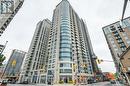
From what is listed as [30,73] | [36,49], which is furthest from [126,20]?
[30,73]

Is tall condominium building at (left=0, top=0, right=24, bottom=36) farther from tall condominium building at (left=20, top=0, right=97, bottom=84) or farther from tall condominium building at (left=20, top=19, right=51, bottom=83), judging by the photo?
tall condominium building at (left=20, top=19, right=51, bottom=83)

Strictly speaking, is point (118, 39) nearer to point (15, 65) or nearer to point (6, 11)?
point (6, 11)

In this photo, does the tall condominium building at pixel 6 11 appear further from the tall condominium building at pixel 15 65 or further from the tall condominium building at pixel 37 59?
the tall condominium building at pixel 15 65

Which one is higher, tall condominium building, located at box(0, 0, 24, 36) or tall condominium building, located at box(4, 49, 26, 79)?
tall condominium building, located at box(4, 49, 26, 79)

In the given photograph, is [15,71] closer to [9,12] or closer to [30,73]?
[30,73]

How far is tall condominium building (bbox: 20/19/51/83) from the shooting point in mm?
73150

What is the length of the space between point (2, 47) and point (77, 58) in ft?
182

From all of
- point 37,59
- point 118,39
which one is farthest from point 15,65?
point 118,39

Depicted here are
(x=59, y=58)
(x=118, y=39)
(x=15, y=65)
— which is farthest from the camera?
(x=15, y=65)

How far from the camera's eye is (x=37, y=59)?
85.1 meters

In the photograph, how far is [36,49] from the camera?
9050 cm

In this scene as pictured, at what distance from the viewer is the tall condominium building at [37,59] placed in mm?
73150

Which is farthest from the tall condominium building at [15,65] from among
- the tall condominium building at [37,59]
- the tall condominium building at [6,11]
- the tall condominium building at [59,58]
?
the tall condominium building at [6,11]

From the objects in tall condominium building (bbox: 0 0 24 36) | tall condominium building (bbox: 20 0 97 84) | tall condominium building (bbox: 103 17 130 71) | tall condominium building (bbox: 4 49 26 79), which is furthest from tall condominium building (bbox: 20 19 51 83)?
tall condominium building (bbox: 4 49 26 79)
